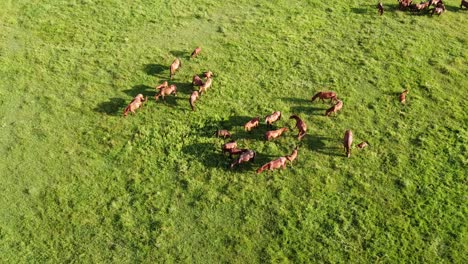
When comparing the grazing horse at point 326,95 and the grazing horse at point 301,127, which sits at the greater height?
the grazing horse at point 326,95

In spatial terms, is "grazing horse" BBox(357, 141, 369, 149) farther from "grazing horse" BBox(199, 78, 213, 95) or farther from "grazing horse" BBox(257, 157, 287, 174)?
"grazing horse" BBox(199, 78, 213, 95)

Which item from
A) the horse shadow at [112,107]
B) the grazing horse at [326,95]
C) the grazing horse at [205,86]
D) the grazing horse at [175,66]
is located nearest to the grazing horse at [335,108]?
the grazing horse at [326,95]

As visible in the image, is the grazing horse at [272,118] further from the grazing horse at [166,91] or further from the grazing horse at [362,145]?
the grazing horse at [166,91]

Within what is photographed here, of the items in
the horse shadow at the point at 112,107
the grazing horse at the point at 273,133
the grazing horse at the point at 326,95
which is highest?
the grazing horse at the point at 326,95

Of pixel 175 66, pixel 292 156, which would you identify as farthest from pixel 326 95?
pixel 175 66

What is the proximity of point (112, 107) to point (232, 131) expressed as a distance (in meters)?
3.54

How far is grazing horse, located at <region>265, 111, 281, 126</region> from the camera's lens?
12156 millimetres

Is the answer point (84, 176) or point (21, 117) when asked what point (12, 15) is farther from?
point (84, 176)

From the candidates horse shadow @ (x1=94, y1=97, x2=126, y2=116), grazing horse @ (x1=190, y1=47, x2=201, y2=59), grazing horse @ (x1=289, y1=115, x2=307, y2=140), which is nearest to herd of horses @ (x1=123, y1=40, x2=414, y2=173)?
grazing horse @ (x1=289, y1=115, x2=307, y2=140)

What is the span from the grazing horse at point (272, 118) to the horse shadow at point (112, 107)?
4137 mm

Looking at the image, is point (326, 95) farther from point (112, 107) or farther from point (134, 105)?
point (112, 107)

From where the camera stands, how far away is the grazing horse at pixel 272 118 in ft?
39.9

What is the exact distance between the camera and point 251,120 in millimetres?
12266

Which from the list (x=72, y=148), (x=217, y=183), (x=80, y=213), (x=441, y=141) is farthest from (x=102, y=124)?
(x=441, y=141)
